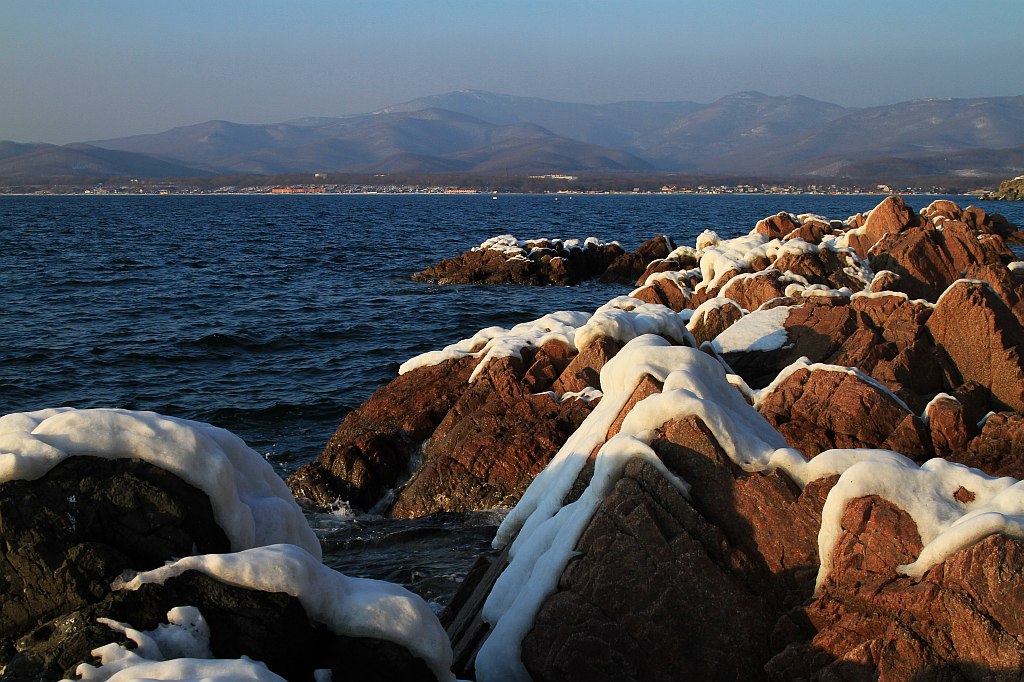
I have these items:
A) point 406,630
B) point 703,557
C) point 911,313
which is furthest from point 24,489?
point 911,313

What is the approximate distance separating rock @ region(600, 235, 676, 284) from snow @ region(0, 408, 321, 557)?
105ft

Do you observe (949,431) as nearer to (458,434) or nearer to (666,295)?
(458,434)

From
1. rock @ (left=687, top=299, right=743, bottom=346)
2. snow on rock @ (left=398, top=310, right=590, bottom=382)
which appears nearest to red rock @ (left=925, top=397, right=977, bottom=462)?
snow on rock @ (left=398, top=310, right=590, bottom=382)

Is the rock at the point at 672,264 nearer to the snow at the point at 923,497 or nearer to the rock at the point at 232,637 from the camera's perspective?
the snow at the point at 923,497

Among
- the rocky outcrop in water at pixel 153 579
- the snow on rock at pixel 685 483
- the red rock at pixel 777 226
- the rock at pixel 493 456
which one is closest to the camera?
the rocky outcrop in water at pixel 153 579

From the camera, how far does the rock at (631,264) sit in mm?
36406

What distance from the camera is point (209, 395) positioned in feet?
57.8

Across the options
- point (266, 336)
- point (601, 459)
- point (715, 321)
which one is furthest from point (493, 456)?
point (266, 336)

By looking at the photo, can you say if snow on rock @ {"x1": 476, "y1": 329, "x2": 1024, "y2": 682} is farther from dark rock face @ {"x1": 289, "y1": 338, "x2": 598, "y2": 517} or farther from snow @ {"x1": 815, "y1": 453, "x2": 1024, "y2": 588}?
dark rock face @ {"x1": 289, "y1": 338, "x2": 598, "y2": 517}

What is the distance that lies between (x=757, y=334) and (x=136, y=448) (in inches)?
377

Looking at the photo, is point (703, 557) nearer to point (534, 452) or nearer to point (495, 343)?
point (534, 452)

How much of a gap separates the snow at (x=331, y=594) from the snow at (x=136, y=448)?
428 millimetres

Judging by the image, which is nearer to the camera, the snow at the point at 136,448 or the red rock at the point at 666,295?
the snow at the point at 136,448

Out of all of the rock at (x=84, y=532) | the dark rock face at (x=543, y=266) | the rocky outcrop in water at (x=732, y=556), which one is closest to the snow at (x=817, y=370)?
the rocky outcrop in water at (x=732, y=556)
